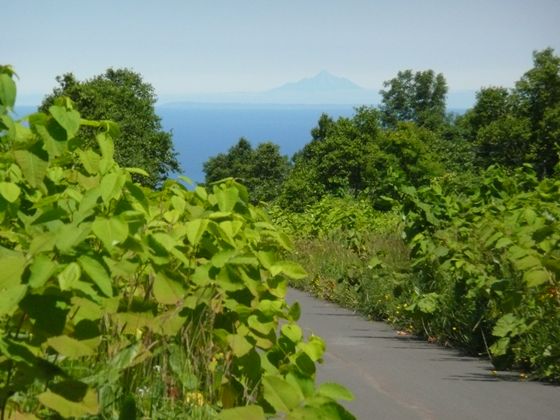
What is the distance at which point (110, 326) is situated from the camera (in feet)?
11.2

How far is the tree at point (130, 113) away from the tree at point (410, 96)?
58680mm

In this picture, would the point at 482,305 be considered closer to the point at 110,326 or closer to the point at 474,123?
the point at 110,326

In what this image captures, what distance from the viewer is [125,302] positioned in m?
3.27

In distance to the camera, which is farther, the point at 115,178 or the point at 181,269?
the point at 181,269

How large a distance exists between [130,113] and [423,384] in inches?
3116

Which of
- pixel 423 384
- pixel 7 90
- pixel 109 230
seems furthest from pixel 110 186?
pixel 423 384

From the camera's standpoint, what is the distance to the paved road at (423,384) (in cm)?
618

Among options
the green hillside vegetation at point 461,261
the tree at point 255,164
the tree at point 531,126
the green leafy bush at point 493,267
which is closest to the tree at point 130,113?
the tree at point 531,126

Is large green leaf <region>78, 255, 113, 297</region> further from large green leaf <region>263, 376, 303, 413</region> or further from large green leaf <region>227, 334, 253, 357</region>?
large green leaf <region>227, 334, 253, 357</region>

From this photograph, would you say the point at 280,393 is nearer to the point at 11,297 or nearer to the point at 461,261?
the point at 11,297

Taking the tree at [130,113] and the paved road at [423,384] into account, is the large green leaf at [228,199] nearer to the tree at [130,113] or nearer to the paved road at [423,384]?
the paved road at [423,384]

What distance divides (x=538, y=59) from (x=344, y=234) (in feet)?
244

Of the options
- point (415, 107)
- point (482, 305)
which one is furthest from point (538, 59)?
point (482, 305)

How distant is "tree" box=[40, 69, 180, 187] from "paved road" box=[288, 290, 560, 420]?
6407cm
